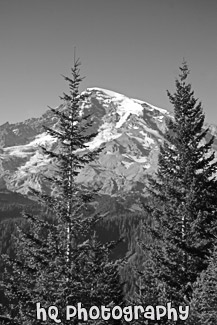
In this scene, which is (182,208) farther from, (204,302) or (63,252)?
(63,252)

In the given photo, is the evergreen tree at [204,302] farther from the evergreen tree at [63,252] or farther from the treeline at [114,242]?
the evergreen tree at [63,252]

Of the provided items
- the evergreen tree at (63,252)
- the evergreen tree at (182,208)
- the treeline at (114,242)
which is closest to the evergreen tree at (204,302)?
the treeline at (114,242)

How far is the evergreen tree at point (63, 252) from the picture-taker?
14617 mm

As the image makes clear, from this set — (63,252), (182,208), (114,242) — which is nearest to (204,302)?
(114,242)

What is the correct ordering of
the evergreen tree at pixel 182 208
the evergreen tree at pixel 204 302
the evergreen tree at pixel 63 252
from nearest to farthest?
the evergreen tree at pixel 204 302, the evergreen tree at pixel 63 252, the evergreen tree at pixel 182 208

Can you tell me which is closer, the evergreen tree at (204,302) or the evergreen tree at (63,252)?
the evergreen tree at (204,302)

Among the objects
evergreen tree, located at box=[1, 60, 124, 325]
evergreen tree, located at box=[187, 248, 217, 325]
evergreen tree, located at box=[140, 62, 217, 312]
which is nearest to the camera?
evergreen tree, located at box=[187, 248, 217, 325]

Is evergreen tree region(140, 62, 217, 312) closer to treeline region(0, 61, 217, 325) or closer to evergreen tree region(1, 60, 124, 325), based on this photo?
treeline region(0, 61, 217, 325)

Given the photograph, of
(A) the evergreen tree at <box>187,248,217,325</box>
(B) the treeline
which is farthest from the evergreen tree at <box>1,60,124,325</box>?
(A) the evergreen tree at <box>187,248,217,325</box>

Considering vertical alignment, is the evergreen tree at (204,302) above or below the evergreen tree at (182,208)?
below

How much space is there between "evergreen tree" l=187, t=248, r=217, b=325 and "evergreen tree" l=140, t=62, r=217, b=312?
54.3 inches

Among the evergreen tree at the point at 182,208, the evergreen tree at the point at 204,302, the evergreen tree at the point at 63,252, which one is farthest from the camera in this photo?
the evergreen tree at the point at 182,208

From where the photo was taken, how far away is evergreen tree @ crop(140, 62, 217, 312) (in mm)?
18125

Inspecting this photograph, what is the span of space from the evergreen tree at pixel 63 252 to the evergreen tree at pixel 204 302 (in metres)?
3.21
